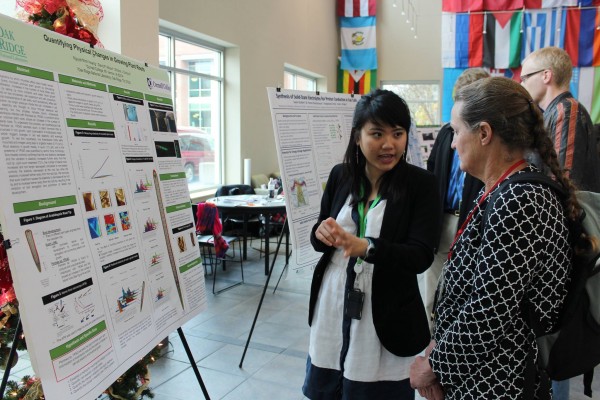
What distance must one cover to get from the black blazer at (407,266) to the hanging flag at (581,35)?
34.7ft

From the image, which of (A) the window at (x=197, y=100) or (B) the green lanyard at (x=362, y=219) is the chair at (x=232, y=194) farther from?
(B) the green lanyard at (x=362, y=219)

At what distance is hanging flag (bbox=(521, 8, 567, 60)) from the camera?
10.5 m

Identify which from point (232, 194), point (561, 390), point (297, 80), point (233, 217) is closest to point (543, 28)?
point (297, 80)

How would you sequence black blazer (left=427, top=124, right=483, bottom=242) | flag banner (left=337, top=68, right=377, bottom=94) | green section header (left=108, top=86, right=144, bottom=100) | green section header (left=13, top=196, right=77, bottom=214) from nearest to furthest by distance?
green section header (left=13, top=196, right=77, bottom=214)
green section header (left=108, top=86, right=144, bottom=100)
black blazer (left=427, top=124, right=483, bottom=242)
flag banner (left=337, top=68, right=377, bottom=94)

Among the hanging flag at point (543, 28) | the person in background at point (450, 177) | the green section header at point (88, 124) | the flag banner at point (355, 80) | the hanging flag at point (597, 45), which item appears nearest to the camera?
the green section header at point (88, 124)

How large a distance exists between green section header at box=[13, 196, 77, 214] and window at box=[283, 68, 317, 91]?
8.29 m

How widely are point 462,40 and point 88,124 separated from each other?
434 inches

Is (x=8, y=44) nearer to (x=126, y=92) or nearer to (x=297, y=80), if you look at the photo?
(x=126, y=92)

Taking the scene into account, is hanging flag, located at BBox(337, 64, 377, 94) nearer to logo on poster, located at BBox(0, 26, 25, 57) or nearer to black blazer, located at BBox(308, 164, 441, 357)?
black blazer, located at BBox(308, 164, 441, 357)

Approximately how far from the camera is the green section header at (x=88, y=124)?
1.46m

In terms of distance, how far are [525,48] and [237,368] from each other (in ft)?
33.8

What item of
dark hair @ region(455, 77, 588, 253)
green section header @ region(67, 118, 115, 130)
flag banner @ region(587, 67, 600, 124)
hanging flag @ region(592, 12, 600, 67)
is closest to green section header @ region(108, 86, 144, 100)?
green section header @ region(67, 118, 115, 130)

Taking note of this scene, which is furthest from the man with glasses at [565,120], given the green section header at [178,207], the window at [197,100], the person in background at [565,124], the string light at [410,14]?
the string light at [410,14]

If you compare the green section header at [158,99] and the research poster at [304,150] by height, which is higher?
the green section header at [158,99]
